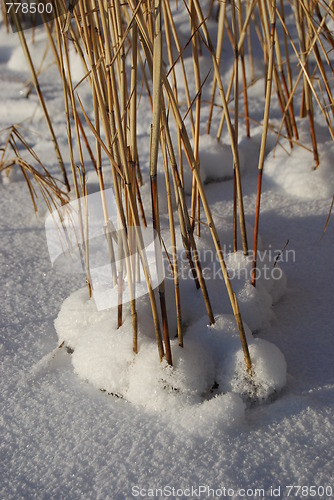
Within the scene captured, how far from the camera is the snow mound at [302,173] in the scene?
141 cm

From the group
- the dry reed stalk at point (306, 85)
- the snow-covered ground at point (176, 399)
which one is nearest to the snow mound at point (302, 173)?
the dry reed stalk at point (306, 85)

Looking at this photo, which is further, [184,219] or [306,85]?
[306,85]

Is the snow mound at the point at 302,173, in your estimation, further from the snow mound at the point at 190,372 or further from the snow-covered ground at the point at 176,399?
the snow mound at the point at 190,372

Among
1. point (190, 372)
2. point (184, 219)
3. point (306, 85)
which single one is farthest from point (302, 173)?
point (190, 372)

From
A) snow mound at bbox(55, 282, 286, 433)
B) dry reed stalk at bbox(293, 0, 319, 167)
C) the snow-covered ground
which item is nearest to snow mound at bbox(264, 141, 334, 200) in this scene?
dry reed stalk at bbox(293, 0, 319, 167)

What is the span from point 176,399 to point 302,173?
76 centimetres

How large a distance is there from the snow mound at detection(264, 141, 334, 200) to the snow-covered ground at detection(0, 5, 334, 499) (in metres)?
0.14

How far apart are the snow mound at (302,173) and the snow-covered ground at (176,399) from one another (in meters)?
0.14

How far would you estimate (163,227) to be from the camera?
1330mm

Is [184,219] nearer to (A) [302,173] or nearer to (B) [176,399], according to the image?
(B) [176,399]

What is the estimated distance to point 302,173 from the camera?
1.44m

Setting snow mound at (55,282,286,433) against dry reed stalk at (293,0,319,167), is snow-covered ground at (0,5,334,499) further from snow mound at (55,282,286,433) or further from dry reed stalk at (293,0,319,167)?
dry reed stalk at (293,0,319,167)

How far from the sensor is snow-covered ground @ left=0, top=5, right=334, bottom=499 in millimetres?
770

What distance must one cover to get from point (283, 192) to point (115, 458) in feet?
2.78
